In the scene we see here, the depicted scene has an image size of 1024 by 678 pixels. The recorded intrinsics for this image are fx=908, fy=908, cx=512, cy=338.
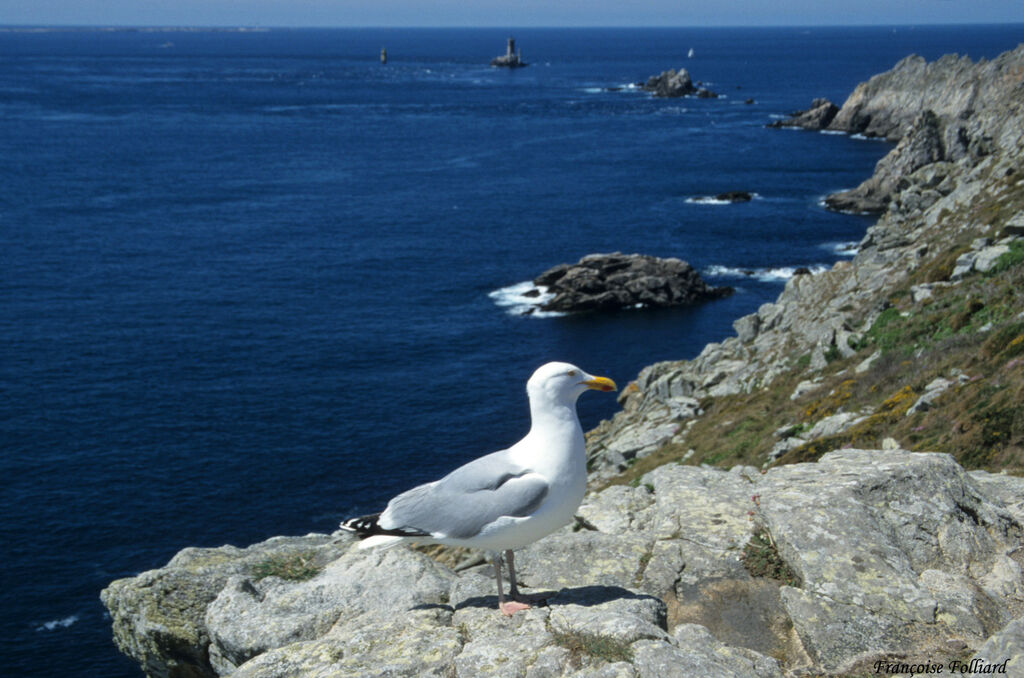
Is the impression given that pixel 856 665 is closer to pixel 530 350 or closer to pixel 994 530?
pixel 994 530

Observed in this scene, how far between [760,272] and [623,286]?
650 inches

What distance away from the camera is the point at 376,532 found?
12.3 metres

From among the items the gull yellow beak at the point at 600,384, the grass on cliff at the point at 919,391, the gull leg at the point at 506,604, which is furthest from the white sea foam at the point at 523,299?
the gull leg at the point at 506,604

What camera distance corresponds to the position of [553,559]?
553 inches

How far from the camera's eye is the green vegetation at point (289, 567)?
1617 centimetres

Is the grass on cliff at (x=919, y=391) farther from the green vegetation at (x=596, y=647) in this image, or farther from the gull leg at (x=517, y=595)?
the green vegetation at (x=596, y=647)

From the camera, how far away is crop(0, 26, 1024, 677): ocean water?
183 feet

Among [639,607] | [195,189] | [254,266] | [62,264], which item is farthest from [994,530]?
[195,189]

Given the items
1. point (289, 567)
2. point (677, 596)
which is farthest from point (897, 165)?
point (677, 596)

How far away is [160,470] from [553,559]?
52.3m

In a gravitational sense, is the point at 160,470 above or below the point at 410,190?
below

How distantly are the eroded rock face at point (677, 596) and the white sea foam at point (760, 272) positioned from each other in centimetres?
8397

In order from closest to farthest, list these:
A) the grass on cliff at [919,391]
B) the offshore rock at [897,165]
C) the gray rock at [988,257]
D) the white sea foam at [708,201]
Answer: the grass on cliff at [919,391] → the gray rock at [988,257] → the offshore rock at [897,165] → the white sea foam at [708,201]

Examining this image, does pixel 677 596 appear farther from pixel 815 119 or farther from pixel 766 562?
pixel 815 119
